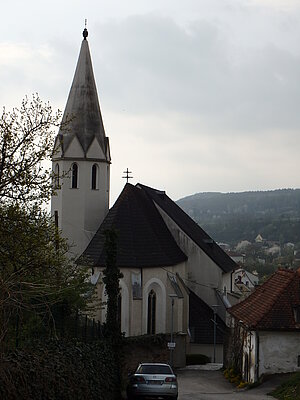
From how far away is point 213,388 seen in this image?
1050 inches

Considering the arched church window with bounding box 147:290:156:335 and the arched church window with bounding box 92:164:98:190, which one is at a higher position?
the arched church window with bounding box 92:164:98:190

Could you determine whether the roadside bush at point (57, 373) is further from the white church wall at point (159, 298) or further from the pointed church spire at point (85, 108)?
the pointed church spire at point (85, 108)

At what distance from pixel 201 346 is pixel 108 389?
76.3 ft

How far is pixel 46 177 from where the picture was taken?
16594mm

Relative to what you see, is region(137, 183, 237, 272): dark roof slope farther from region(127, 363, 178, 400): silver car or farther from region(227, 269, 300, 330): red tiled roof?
region(127, 363, 178, 400): silver car

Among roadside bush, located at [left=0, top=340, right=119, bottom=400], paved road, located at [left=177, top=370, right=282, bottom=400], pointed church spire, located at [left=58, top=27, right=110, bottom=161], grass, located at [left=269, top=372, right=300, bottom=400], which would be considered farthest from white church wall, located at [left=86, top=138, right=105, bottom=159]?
roadside bush, located at [left=0, top=340, right=119, bottom=400]

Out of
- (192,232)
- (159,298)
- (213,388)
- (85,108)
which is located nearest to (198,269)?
(192,232)

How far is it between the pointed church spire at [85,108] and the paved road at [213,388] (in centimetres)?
1555

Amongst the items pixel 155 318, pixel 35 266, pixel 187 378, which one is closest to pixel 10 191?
pixel 35 266

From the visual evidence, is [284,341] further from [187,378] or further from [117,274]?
[117,274]

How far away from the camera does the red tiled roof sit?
2625cm

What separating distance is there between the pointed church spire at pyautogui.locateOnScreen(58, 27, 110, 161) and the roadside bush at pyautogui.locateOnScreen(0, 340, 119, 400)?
975 inches

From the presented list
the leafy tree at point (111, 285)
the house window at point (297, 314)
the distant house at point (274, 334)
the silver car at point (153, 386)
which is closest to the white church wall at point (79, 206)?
the distant house at point (274, 334)

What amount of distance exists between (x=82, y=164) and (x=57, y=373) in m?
29.3
